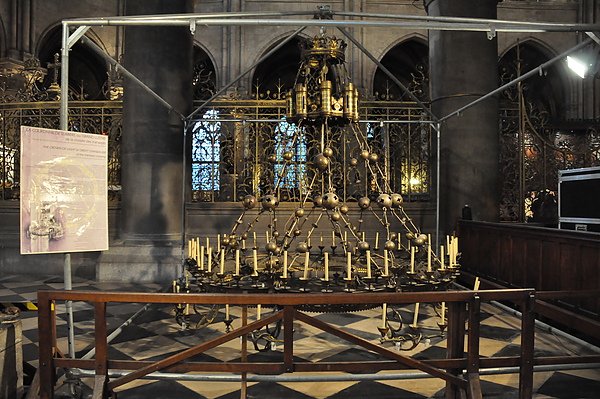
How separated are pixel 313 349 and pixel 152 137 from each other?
4598 millimetres

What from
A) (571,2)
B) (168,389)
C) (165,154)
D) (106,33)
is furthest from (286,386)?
(571,2)

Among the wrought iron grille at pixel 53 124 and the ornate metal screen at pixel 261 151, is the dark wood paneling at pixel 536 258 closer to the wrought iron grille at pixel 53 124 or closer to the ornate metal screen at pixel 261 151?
the ornate metal screen at pixel 261 151

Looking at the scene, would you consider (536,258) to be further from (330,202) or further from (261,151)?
(261,151)

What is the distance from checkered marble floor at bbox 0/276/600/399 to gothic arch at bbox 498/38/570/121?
17.3m

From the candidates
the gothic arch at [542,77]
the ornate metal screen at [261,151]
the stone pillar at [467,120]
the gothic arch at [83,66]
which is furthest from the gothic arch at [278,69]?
the stone pillar at [467,120]

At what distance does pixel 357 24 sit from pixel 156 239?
16.3 feet

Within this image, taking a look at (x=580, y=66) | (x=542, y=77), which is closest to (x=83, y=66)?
(x=542, y=77)

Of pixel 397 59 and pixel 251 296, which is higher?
pixel 397 59

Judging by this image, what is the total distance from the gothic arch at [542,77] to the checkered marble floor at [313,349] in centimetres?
1732

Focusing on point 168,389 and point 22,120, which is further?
point 22,120

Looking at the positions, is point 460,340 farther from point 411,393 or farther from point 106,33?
point 106,33

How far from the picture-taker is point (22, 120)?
8.78 meters

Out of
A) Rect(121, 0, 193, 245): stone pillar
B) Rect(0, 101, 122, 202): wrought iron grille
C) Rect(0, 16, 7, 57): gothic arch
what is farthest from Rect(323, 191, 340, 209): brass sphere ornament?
Rect(0, 16, 7, 57): gothic arch

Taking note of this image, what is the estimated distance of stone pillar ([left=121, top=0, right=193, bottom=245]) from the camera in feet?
24.9
